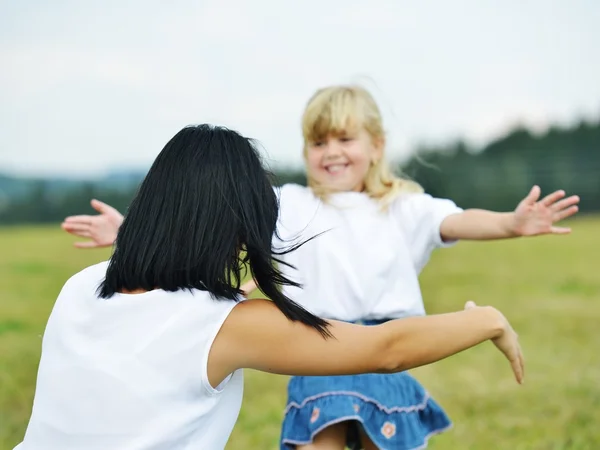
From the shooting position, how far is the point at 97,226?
301 centimetres

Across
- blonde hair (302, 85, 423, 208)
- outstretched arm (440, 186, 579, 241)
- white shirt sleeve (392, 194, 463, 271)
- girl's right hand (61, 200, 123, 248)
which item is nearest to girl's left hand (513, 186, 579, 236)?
outstretched arm (440, 186, 579, 241)

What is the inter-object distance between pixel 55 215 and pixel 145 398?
13147 millimetres

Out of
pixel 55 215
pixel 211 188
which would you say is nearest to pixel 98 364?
pixel 211 188

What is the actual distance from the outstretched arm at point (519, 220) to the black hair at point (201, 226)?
1.10 meters

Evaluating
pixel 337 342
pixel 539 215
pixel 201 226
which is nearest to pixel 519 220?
pixel 539 215

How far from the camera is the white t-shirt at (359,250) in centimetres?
301

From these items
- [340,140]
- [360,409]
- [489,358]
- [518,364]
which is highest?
[340,140]

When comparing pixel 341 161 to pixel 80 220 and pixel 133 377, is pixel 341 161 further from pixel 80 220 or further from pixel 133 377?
pixel 133 377

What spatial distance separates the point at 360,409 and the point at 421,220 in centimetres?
69

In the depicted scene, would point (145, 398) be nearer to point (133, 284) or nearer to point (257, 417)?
point (133, 284)

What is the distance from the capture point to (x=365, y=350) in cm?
204

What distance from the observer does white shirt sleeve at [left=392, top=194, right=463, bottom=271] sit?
10.3 ft

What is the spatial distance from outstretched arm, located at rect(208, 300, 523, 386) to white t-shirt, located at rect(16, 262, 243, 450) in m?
0.05

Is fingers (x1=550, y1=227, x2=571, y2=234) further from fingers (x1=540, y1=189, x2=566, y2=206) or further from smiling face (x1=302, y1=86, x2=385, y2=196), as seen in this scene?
smiling face (x1=302, y1=86, x2=385, y2=196)
